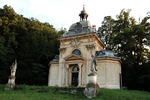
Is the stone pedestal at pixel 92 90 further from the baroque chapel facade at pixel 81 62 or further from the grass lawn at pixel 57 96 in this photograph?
the baroque chapel facade at pixel 81 62

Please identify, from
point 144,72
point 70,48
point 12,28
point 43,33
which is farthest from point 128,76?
point 12,28

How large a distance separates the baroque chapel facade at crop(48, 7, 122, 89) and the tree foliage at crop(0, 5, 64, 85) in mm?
4895

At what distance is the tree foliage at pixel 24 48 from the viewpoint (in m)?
24.2

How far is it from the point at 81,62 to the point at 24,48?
1348 centimetres

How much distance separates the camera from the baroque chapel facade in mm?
19672

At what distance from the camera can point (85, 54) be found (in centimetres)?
2111

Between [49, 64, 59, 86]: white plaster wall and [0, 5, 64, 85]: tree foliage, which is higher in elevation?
[0, 5, 64, 85]: tree foliage

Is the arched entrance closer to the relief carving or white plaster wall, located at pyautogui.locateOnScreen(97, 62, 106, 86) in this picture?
white plaster wall, located at pyautogui.locateOnScreen(97, 62, 106, 86)

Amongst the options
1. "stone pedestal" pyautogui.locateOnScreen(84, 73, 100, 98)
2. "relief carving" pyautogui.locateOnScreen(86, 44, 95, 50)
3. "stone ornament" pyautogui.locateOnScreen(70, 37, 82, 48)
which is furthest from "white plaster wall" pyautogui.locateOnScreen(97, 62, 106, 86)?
"stone pedestal" pyautogui.locateOnScreen(84, 73, 100, 98)

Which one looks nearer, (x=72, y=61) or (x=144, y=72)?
(x=72, y=61)

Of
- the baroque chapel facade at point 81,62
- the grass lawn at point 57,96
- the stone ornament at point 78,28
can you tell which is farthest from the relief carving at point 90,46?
the grass lawn at point 57,96

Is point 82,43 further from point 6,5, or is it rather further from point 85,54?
point 6,5

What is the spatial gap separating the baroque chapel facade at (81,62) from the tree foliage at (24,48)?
16.1 ft

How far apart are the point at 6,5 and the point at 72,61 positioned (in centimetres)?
1684
